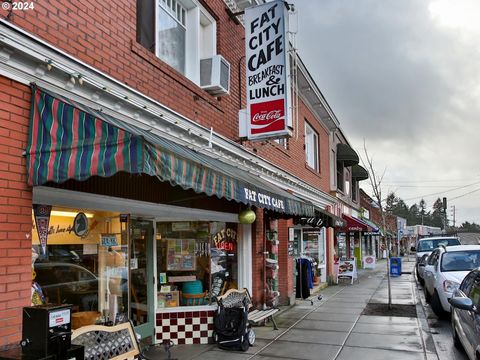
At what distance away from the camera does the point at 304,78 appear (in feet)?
47.3

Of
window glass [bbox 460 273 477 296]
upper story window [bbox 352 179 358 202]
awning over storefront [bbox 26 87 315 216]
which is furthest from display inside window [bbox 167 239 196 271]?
upper story window [bbox 352 179 358 202]

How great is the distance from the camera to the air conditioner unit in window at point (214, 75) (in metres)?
8.19

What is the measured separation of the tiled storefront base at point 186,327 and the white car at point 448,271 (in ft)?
16.4

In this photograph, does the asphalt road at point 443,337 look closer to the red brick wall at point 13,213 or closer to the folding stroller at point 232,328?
the folding stroller at point 232,328

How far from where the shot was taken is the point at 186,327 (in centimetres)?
798

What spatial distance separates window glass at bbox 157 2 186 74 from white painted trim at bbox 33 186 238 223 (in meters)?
2.38

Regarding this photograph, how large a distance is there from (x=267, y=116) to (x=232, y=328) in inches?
148

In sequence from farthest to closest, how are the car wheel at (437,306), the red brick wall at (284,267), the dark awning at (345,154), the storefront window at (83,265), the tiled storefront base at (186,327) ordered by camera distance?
the dark awning at (345,154) < the red brick wall at (284,267) < the car wheel at (437,306) < the tiled storefront base at (186,327) < the storefront window at (83,265)

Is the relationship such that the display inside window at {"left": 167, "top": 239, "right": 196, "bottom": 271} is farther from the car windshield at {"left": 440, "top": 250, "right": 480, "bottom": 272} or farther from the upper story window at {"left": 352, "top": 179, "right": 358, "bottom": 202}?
the upper story window at {"left": 352, "top": 179, "right": 358, "bottom": 202}

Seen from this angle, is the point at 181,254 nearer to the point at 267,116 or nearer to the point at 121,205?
the point at 121,205

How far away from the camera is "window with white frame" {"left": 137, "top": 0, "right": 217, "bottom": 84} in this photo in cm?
694

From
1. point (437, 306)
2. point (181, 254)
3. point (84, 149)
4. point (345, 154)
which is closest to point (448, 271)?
point (437, 306)

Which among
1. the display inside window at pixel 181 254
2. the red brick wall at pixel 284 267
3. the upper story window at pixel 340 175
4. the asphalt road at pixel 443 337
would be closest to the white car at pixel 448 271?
the asphalt road at pixel 443 337

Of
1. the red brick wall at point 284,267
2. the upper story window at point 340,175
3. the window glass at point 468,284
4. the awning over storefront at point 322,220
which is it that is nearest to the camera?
the window glass at point 468,284
